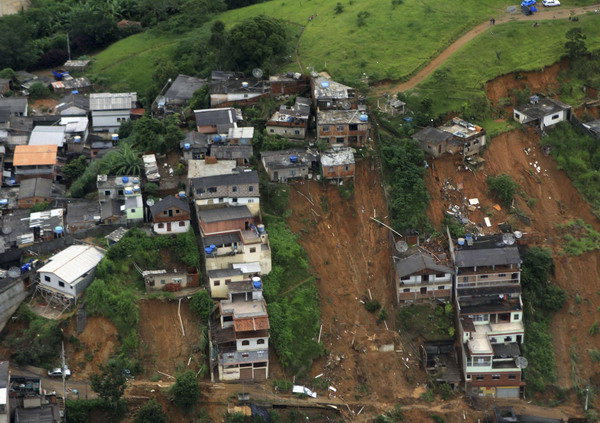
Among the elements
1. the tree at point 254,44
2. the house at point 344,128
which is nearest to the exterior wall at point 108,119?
the tree at point 254,44

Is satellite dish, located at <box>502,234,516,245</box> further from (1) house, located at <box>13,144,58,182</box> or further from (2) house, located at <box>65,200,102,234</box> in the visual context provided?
(1) house, located at <box>13,144,58,182</box>

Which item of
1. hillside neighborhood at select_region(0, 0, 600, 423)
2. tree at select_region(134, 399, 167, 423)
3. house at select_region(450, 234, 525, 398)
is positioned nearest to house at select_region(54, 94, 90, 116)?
hillside neighborhood at select_region(0, 0, 600, 423)

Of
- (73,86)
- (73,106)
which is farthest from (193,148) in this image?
(73,86)

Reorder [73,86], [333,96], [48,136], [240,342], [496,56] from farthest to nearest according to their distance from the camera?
[73,86] → [496,56] → [48,136] → [333,96] → [240,342]

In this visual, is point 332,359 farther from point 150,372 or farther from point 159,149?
point 159,149

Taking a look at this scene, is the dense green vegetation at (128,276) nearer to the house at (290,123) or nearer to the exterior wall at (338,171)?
the exterior wall at (338,171)

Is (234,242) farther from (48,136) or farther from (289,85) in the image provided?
(48,136)

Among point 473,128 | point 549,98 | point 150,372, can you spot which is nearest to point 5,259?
point 150,372
